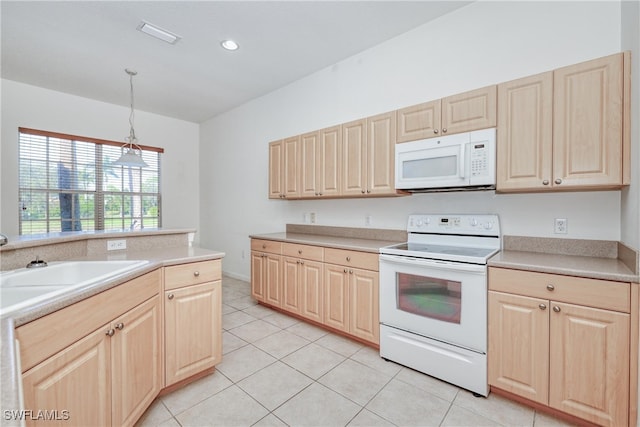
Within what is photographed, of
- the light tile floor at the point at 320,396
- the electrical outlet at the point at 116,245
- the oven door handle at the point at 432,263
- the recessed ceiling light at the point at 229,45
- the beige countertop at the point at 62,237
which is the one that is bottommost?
the light tile floor at the point at 320,396

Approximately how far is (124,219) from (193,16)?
369 cm

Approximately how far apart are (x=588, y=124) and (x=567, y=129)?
96 millimetres

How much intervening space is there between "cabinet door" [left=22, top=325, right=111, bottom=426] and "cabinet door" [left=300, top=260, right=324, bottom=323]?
1.76m

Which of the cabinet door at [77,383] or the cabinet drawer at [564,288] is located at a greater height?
the cabinet drawer at [564,288]

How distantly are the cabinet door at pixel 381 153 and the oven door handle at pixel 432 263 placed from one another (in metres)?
0.64

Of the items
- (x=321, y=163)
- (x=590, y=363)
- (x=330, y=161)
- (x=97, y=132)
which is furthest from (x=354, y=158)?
(x=97, y=132)

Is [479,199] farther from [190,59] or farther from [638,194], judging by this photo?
[190,59]

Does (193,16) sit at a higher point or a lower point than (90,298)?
higher

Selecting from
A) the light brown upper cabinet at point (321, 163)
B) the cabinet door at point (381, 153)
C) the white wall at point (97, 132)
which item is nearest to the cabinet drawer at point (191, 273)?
the light brown upper cabinet at point (321, 163)

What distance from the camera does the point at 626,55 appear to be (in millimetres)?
1574

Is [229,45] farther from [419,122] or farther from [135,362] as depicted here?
[135,362]

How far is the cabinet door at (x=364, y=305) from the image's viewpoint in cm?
236

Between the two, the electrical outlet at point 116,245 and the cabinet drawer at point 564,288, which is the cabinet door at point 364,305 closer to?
A: the cabinet drawer at point 564,288

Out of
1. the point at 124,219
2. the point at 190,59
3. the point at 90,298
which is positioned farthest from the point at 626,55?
the point at 124,219
